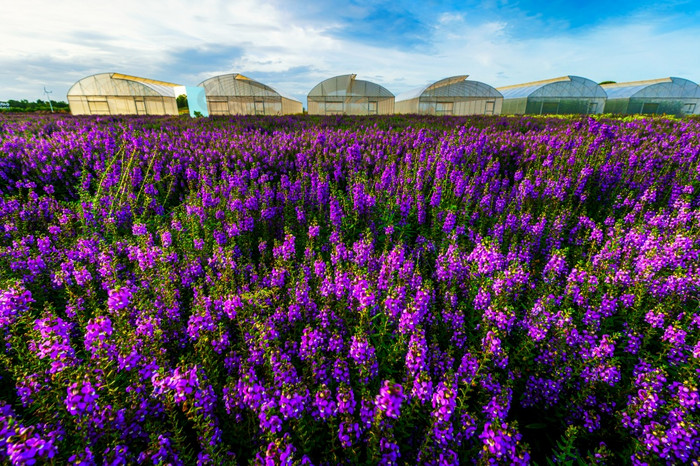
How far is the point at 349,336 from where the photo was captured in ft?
10.4

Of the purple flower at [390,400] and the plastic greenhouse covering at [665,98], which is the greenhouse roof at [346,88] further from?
the purple flower at [390,400]

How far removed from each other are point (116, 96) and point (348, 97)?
95.9 ft

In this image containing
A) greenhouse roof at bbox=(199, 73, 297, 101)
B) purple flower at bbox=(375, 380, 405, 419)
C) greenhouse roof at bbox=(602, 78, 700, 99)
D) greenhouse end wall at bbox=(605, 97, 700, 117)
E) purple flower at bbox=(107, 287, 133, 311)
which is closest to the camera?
purple flower at bbox=(375, 380, 405, 419)

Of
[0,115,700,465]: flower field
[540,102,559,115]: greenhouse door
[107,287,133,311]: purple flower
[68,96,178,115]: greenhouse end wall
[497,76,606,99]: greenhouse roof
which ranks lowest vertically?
[0,115,700,465]: flower field

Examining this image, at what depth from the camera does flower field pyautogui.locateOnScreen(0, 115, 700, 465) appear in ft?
6.59

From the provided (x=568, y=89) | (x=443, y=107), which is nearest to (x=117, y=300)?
(x=443, y=107)

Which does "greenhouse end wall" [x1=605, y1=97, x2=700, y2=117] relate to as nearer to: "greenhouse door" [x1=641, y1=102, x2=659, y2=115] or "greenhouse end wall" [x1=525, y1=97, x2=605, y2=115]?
"greenhouse door" [x1=641, y1=102, x2=659, y2=115]

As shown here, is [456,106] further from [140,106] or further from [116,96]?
[116,96]

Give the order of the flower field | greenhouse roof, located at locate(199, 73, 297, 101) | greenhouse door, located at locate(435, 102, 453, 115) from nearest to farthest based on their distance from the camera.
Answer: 1. the flower field
2. greenhouse roof, located at locate(199, 73, 297, 101)
3. greenhouse door, located at locate(435, 102, 453, 115)

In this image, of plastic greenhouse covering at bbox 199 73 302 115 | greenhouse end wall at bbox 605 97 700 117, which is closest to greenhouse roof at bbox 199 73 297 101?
plastic greenhouse covering at bbox 199 73 302 115

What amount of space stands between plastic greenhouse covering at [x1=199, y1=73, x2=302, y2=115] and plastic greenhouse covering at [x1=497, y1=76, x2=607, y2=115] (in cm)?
3280

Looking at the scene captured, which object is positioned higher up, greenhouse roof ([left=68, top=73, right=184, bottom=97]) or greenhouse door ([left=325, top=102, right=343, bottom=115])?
greenhouse roof ([left=68, top=73, right=184, bottom=97])

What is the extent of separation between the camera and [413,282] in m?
3.44

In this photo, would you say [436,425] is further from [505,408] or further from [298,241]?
[298,241]
